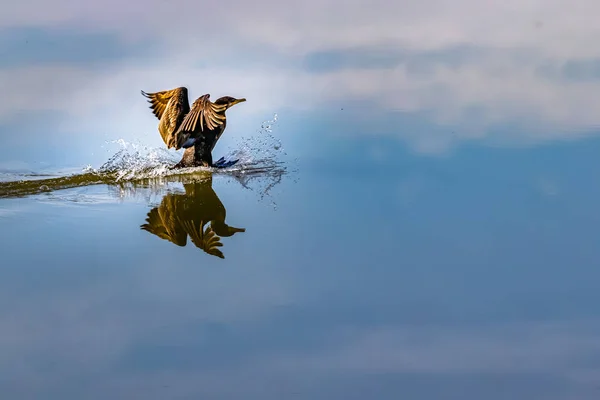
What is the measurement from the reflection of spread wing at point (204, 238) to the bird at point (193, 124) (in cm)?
338

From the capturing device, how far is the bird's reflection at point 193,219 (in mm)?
8844

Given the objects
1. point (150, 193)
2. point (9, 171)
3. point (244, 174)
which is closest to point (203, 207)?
point (150, 193)

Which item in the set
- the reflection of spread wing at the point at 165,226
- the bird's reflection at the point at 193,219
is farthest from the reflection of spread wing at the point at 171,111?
the reflection of spread wing at the point at 165,226

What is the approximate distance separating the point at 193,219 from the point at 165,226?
54cm

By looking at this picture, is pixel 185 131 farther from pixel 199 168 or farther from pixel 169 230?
pixel 169 230

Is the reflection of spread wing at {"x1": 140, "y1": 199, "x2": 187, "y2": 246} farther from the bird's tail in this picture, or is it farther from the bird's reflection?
the bird's tail

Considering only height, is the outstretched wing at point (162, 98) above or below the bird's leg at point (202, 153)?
above

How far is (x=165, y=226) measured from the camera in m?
9.34

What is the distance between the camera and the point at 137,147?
1334 centimetres

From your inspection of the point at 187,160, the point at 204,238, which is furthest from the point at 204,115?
the point at 204,238

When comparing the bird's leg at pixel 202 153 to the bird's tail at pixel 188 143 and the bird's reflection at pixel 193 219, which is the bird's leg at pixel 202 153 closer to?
the bird's tail at pixel 188 143

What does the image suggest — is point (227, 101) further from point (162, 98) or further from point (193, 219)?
point (193, 219)

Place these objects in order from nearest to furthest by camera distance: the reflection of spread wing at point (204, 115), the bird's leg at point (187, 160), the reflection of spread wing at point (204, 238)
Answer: the reflection of spread wing at point (204, 238)
the reflection of spread wing at point (204, 115)
the bird's leg at point (187, 160)

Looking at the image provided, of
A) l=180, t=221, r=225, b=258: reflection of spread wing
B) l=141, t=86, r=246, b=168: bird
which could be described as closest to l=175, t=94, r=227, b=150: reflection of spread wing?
l=141, t=86, r=246, b=168: bird
